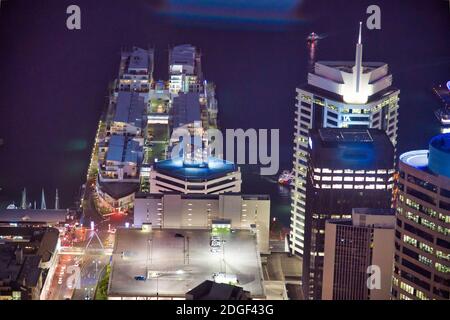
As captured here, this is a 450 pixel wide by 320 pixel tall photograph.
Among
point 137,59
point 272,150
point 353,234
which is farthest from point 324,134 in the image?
point 137,59

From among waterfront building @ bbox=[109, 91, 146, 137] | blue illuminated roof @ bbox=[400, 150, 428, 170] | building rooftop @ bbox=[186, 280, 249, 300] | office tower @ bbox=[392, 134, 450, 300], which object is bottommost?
waterfront building @ bbox=[109, 91, 146, 137]

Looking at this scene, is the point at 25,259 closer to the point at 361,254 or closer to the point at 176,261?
the point at 176,261

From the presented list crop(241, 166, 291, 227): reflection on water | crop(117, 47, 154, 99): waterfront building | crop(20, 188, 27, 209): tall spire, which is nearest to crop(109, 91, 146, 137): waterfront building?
crop(117, 47, 154, 99): waterfront building

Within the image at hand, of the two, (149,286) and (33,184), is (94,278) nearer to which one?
(149,286)

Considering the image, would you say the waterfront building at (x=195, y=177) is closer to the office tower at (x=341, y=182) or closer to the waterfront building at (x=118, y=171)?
the waterfront building at (x=118, y=171)

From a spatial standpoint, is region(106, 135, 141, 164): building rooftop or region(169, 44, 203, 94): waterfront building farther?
region(169, 44, 203, 94): waterfront building

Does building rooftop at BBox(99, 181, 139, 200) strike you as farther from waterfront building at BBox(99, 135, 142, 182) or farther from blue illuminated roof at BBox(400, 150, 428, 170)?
blue illuminated roof at BBox(400, 150, 428, 170)
